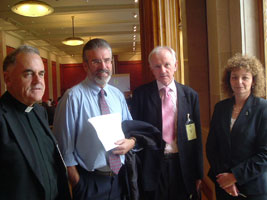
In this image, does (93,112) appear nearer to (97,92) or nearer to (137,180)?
(97,92)

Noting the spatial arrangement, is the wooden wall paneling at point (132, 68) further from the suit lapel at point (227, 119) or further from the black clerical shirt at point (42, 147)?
the black clerical shirt at point (42, 147)

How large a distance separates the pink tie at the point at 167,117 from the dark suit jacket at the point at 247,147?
0.40 meters

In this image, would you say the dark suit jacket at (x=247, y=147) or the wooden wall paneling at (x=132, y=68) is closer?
the dark suit jacket at (x=247, y=147)

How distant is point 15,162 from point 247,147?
59.2 inches

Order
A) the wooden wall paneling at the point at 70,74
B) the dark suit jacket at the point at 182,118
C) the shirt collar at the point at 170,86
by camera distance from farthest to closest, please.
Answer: the wooden wall paneling at the point at 70,74
the shirt collar at the point at 170,86
the dark suit jacket at the point at 182,118

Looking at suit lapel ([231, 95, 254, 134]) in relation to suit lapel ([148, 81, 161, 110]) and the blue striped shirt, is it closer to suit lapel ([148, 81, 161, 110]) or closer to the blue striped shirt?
suit lapel ([148, 81, 161, 110])

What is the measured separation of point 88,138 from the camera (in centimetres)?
175

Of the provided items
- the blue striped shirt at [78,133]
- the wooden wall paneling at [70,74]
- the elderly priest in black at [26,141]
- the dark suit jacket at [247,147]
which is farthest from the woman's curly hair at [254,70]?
the wooden wall paneling at [70,74]

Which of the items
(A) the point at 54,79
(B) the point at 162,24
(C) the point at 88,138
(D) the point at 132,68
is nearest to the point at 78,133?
(C) the point at 88,138

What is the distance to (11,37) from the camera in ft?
43.0

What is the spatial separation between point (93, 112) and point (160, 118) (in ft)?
1.95

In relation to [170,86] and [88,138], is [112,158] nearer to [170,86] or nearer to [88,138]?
[88,138]

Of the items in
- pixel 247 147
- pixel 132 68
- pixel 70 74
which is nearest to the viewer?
pixel 247 147

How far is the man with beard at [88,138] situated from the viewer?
1.73 metres
